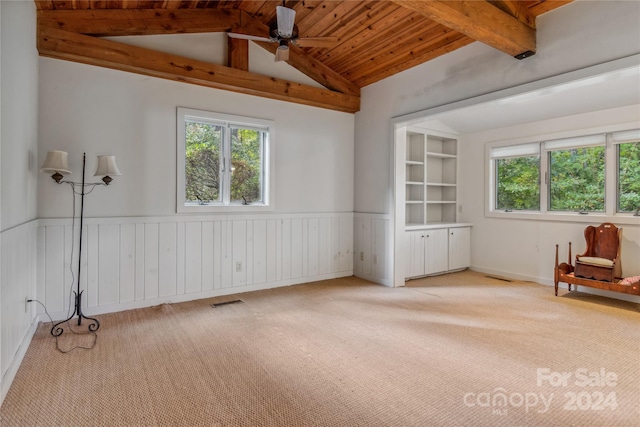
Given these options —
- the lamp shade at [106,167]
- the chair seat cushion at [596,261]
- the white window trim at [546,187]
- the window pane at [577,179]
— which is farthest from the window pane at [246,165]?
the window pane at [577,179]

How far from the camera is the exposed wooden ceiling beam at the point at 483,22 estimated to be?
101 inches

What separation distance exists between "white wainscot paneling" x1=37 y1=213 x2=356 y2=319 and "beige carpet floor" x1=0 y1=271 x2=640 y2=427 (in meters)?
0.30

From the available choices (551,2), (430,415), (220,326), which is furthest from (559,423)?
(551,2)

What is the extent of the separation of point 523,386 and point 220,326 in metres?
2.50

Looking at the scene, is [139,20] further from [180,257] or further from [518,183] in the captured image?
[518,183]

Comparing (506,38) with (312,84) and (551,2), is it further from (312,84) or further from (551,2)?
(312,84)

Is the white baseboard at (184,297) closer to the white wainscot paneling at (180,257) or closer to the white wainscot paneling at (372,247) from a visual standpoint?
the white wainscot paneling at (180,257)

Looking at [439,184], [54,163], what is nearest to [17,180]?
[54,163]

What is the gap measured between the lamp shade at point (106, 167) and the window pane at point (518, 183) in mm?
5476

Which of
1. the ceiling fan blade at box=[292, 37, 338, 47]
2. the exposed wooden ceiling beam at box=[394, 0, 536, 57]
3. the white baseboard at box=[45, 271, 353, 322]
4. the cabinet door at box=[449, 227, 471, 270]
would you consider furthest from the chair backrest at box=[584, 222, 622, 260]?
the ceiling fan blade at box=[292, 37, 338, 47]

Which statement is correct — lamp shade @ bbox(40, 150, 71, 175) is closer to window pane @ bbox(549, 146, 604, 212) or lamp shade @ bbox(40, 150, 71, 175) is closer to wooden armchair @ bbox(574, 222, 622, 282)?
wooden armchair @ bbox(574, 222, 622, 282)

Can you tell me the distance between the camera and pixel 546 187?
5.03 metres

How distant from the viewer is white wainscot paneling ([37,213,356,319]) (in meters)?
3.37

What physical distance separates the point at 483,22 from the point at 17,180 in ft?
12.7
